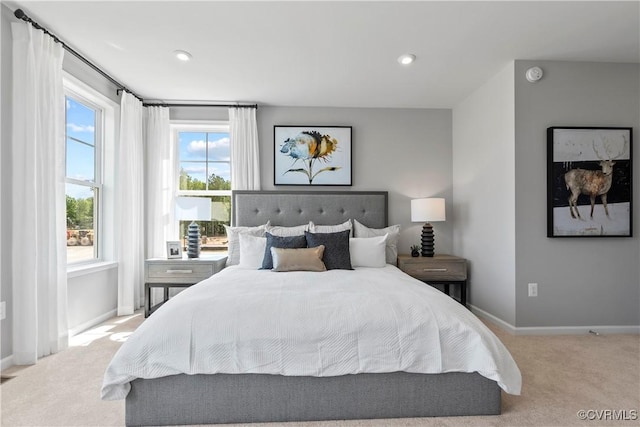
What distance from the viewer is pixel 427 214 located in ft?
12.6

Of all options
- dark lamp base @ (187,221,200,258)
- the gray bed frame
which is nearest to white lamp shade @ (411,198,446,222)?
the gray bed frame

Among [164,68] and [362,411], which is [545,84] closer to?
[362,411]

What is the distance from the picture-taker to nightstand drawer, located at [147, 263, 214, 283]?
358 cm

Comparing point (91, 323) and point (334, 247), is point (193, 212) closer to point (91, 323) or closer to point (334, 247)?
point (91, 323)

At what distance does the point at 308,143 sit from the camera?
4.23 meters

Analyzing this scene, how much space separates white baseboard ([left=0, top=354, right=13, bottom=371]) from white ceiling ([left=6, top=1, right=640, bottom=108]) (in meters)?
2.43

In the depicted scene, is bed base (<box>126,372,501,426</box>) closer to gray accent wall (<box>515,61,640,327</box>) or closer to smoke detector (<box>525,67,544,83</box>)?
gray accent wall (<box>515,61,640,327</box>)

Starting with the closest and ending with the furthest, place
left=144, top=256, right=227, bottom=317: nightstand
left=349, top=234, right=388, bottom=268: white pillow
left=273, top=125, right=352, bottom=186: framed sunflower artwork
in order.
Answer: left=349, top=234, right=388, bottom=268: white pillow, left=144, top=256, right=227, bottom=317: nightstand, left=273, top=125, right=352, bottom=186: framed sunflower artwork

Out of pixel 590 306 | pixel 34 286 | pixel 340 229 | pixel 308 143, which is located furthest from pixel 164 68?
pixel 590 306

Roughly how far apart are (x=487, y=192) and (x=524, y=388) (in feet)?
6.57

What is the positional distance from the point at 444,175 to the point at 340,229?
5.25ft

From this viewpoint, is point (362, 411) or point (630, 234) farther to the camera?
point (630, 234)

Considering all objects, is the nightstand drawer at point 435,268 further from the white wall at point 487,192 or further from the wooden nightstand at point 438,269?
the white wall at point 487,192

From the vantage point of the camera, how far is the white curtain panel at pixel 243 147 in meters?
4.13
